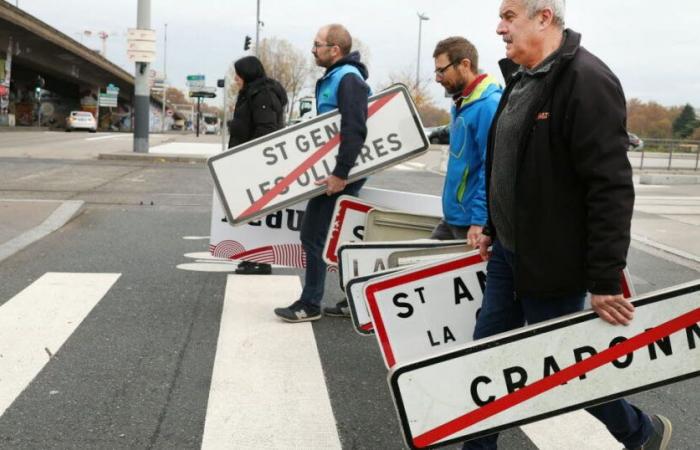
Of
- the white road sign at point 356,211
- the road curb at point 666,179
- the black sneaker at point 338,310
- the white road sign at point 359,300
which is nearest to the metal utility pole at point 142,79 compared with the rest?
the road curb at point 666,179

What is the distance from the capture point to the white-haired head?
2.62 m

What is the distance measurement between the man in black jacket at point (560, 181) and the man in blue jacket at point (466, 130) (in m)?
0.95

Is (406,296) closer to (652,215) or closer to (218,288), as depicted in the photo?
(218,288)

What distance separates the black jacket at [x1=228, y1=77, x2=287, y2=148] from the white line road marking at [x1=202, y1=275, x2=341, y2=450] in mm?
1376

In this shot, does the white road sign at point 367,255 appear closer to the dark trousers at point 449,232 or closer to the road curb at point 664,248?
the dark trousers at point 449,232

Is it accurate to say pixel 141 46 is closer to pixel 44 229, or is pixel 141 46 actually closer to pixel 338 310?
pixel 44 229

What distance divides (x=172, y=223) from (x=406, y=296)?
6789mm

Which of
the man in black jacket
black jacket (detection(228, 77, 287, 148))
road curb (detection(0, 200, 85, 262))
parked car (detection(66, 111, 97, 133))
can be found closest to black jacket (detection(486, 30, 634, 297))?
the man in black jacket

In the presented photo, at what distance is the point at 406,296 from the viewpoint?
3.25m

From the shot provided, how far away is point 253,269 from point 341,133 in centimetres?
231

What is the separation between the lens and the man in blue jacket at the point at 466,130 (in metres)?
3.88

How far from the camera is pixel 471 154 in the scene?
391 cm

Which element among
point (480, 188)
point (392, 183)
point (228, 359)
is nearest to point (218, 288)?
point (228, 359)

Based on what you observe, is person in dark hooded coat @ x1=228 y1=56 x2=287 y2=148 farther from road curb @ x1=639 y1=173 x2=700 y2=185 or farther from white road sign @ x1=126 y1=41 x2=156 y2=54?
white road sign @ x1=126 y1=41 x2=156 y2=54
